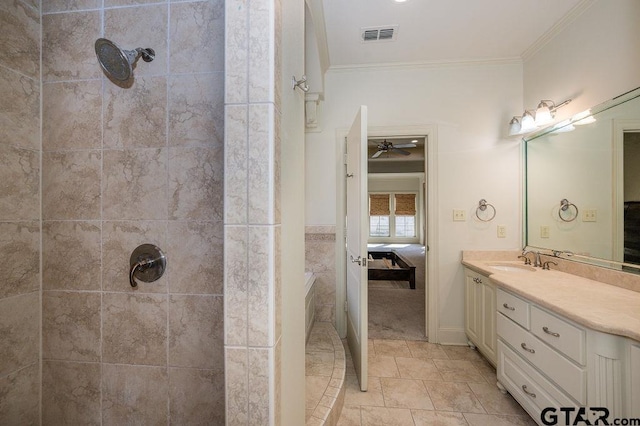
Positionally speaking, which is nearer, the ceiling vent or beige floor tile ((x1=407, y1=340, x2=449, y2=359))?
the ceiling vent

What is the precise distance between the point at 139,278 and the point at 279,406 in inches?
24.6

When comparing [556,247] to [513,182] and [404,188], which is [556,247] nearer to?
[513,182]

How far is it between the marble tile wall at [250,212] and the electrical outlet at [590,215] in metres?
2.35

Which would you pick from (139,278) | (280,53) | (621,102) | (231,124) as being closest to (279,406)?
(139,278)

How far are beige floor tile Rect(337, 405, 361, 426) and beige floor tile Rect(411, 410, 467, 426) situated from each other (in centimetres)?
36

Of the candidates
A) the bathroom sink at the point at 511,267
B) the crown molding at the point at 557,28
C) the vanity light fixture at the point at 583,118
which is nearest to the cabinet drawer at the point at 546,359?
the bathroom sink at the point at 511,267

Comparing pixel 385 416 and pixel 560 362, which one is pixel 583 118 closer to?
pixel 560 362

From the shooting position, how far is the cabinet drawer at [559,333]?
3.88 feet

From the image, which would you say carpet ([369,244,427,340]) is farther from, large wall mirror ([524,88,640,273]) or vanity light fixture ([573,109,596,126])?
vanity light fixture ([573,109,596,126])

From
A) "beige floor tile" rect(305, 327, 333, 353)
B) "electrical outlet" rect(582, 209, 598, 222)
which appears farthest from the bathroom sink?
"beige floor tile" rect(305, 327, 333, 353)

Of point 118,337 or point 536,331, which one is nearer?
point 118,337

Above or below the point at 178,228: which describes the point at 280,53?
above

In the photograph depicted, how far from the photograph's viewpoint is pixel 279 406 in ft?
2.27

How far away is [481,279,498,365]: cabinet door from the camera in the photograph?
2027 millimetres
